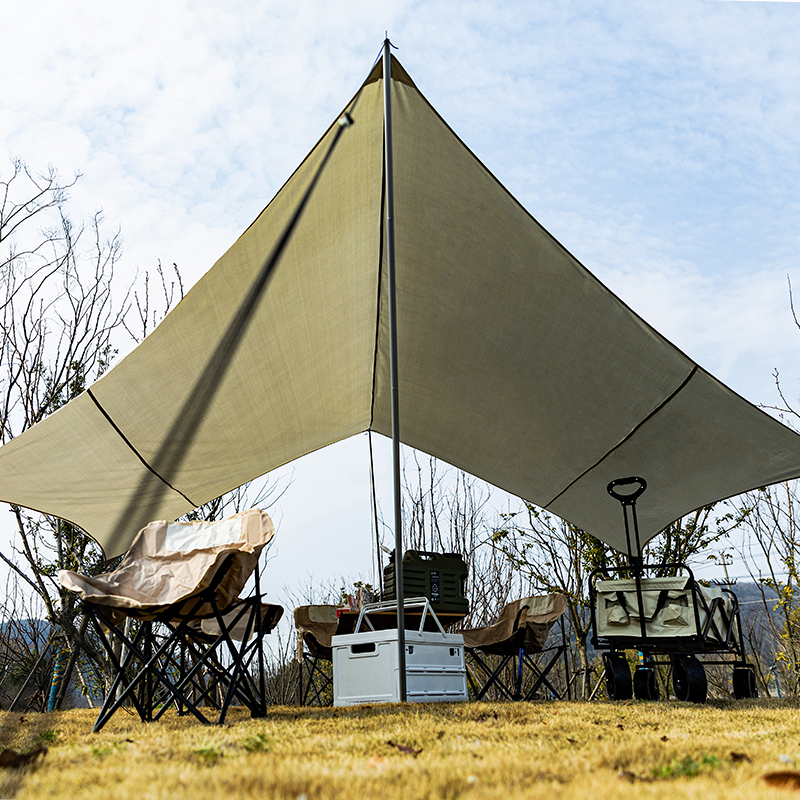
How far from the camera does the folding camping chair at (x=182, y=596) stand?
2572mm

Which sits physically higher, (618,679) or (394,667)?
(394,667)

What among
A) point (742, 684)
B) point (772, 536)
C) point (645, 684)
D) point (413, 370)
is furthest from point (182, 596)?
point (772, 536)

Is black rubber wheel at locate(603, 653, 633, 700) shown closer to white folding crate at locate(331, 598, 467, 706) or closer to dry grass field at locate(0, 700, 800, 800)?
white folding crate at locate(331, 598, 467, 706)

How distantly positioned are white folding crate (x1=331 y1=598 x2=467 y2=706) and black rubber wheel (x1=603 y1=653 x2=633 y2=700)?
3.67ft

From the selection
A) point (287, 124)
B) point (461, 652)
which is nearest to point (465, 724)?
point (461, 652)

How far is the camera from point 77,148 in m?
5.54

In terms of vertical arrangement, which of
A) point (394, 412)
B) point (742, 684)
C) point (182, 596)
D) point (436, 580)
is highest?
point (394, 412)

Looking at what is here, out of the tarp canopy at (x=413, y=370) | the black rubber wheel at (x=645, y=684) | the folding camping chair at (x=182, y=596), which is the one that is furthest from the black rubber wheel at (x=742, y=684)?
the folding camping chair at (x=182, y=596)

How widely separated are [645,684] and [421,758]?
308cm

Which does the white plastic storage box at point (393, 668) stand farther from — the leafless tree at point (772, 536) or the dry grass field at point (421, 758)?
the leafless tree at point (772, 536)

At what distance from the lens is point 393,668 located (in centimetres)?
311

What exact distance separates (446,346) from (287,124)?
1722mm

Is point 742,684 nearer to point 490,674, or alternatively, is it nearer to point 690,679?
point 690,679

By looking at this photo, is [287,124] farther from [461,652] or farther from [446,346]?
[461,652]
